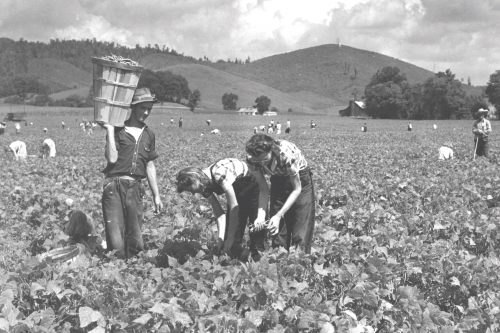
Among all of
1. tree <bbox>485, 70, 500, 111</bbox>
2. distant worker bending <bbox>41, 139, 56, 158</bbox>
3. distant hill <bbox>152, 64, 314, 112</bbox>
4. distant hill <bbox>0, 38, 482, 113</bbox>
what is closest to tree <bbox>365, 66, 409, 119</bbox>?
tree <bbox>485, 70, 500, 111</bbox>

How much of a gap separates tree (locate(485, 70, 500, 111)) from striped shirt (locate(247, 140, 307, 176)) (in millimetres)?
75271

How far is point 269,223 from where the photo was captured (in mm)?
4359

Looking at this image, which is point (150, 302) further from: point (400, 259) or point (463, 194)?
point (463, 194)

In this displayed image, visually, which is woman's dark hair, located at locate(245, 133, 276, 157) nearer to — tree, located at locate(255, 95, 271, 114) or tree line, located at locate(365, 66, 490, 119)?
tree line, located at locate(365, 66, 490, 119)

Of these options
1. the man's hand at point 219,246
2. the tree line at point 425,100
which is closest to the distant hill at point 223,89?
the tree line at point 425,100

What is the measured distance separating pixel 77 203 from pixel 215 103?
10682 centimetres

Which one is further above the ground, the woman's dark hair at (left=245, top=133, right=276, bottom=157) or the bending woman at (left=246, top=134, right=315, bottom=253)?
the woman's dark hair at (left=245, top=133, right=276, bottom=157)

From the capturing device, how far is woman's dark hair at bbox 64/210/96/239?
229 inches

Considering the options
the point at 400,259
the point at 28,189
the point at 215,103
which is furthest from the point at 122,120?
the point at 215,103

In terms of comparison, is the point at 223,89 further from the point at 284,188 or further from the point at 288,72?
the point at 284,188

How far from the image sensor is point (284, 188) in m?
4.78

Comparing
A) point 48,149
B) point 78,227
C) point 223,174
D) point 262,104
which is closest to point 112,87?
point 223,174

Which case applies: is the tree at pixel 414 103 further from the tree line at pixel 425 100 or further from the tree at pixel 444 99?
the tree at pixel 444 99

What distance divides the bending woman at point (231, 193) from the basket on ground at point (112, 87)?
731mm
